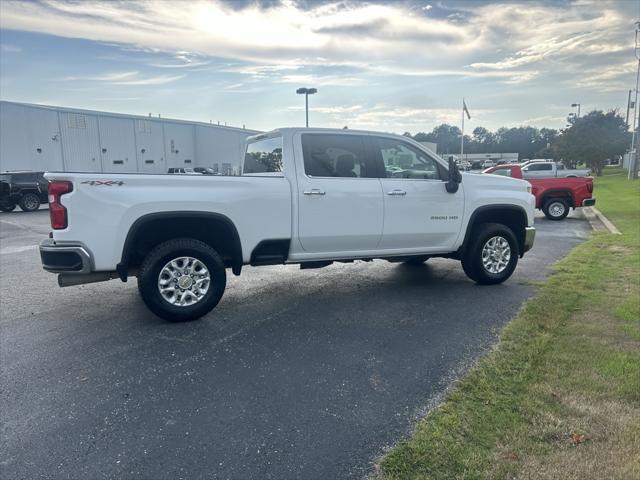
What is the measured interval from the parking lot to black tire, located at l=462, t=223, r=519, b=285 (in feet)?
0.54

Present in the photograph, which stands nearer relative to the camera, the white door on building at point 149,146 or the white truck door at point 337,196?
the white truck door at point 337,196

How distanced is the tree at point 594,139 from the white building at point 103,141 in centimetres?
3891

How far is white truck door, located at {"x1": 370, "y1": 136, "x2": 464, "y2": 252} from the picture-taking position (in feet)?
19.1

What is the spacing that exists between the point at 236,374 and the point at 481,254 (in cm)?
408

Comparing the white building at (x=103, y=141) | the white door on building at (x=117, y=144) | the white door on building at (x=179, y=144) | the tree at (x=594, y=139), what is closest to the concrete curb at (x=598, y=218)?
the white building at (x=103, y=141)

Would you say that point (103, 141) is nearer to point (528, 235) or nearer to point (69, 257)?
point (69, 257)

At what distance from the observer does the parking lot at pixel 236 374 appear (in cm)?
274

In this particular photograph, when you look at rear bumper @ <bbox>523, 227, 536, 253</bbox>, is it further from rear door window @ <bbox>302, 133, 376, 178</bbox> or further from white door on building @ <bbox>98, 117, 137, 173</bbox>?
white door on building @ <bbox>98, 117, 137, 173</bbox>

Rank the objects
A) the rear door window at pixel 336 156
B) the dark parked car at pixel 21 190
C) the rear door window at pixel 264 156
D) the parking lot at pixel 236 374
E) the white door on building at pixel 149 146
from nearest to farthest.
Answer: the parking lot at pixel 236 374
the rear door window at pixel 336 156
the rear door window at pixel 264 156
the dark parked car at pixel 21 190
the white door on building at pixel 149 146

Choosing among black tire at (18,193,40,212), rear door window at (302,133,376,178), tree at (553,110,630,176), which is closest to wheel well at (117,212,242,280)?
rear door window at (302,133,376,178)

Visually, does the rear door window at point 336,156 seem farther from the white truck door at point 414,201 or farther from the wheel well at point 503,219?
the wheel well at point 503,219

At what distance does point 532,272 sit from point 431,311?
2.94 meters

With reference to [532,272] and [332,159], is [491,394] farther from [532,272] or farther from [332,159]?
[532,272]

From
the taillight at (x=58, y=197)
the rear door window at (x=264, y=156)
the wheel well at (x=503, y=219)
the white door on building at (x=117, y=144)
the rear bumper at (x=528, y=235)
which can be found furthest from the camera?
the white door on building at (x=117, y=144)
